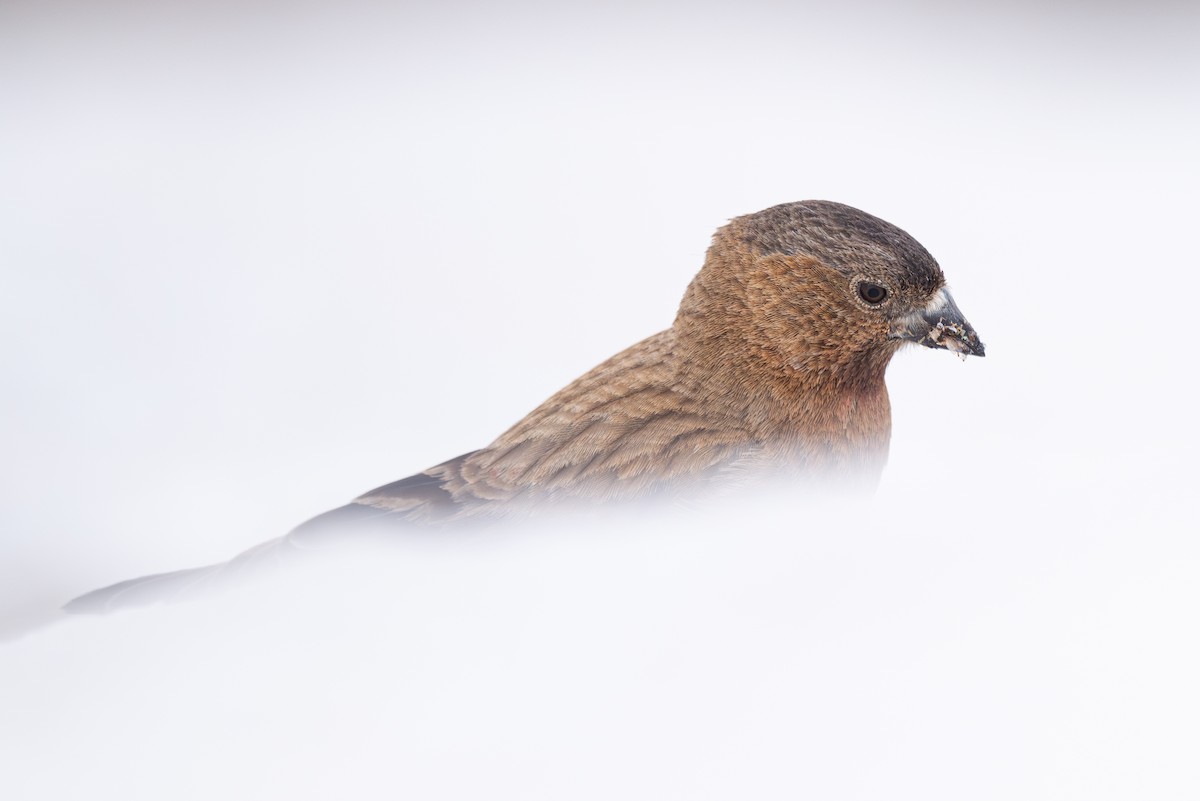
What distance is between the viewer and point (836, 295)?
2.54 m

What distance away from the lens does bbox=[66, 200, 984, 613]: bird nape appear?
8.26 feet

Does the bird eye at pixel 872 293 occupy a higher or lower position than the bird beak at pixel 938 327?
higher

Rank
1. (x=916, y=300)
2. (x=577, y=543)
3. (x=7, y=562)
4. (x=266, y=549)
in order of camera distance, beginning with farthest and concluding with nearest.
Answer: (x=7, y=562) < (x=266, y=549) < (x=916, y=300) < (x=577, y=543)

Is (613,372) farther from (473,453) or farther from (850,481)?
(850,481)

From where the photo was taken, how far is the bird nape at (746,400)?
2.52 m

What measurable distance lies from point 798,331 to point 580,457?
1.69 feet

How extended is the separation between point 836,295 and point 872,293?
0.07 meters

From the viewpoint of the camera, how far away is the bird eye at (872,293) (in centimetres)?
252

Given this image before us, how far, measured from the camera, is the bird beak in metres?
2.56

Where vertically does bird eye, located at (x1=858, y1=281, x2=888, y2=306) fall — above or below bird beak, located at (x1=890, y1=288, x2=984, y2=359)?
above

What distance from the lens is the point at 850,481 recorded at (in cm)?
259

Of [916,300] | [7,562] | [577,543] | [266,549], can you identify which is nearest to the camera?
[577,543]

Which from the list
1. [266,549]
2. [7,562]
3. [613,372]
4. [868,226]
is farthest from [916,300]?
[7,562]

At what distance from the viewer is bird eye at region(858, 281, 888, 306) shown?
2.52 metres
